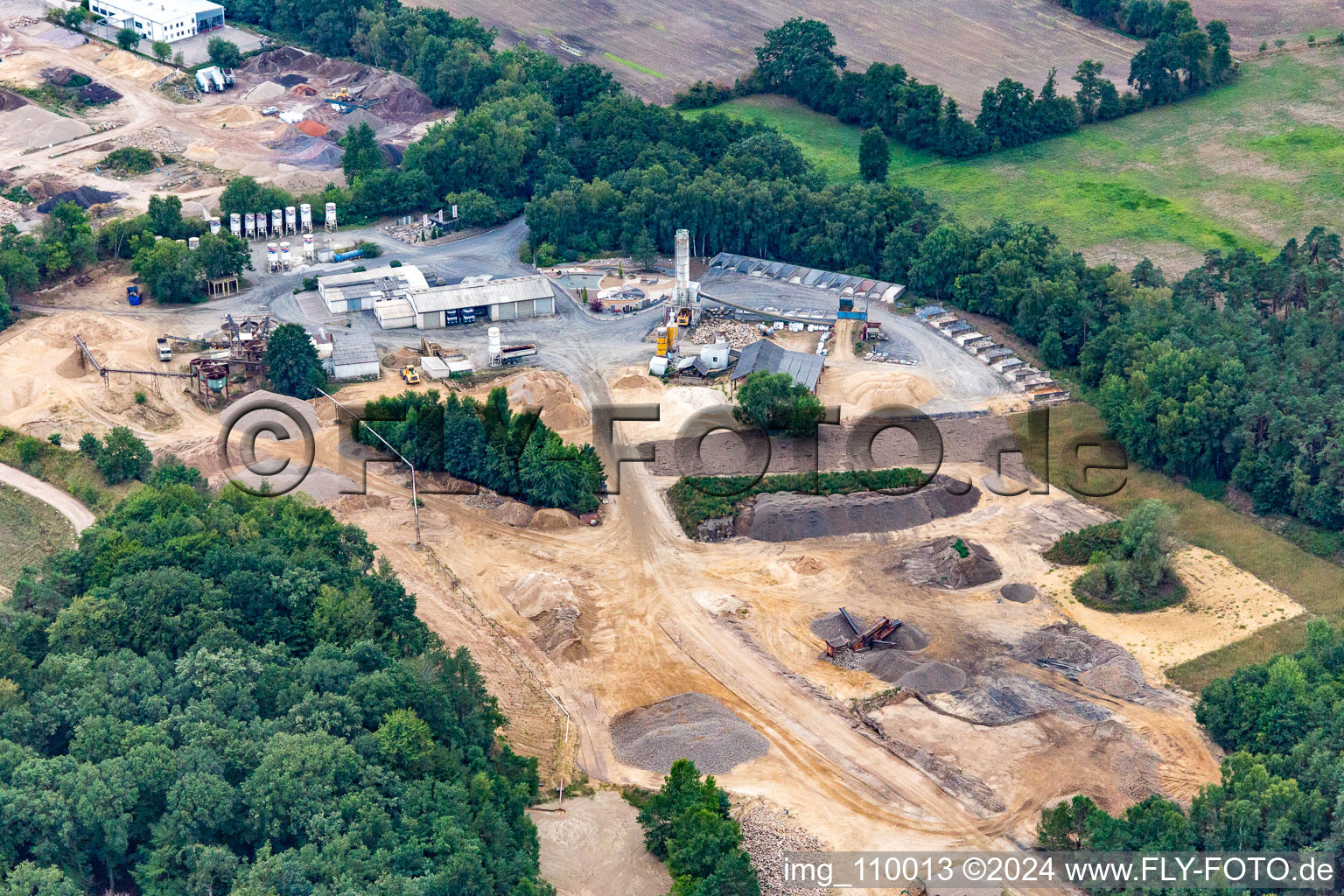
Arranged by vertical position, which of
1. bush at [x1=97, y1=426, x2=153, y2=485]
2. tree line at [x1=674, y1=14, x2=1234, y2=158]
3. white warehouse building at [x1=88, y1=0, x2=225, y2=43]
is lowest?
bush at [x1=97, y1=426, x2=153, y2=485]

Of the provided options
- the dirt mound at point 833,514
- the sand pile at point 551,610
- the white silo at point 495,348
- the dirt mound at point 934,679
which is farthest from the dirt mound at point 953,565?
the white silo at point 495,348

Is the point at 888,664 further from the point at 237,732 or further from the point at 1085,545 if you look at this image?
the point at 237,732

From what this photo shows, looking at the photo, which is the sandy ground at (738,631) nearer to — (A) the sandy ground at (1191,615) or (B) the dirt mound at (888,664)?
(B) the dirt mound at (888,664)

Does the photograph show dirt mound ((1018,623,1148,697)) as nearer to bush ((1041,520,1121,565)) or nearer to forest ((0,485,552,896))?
bush ((1041,520,1121,565))

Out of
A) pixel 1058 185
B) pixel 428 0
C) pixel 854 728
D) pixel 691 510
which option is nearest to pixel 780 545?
pixel 691 510

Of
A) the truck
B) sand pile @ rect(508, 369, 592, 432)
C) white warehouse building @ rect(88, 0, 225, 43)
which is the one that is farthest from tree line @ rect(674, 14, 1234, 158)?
sand pile @ rect(508, 369, 592, 432)

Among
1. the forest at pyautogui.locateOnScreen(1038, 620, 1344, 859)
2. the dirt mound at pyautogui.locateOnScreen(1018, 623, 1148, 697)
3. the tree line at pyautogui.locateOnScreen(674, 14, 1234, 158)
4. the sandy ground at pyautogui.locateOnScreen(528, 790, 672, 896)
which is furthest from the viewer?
the tree line at pyautogui.locateOnScreen(674, 14, 1234, 158)
